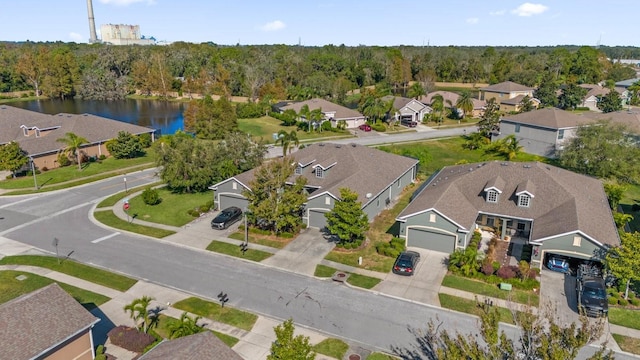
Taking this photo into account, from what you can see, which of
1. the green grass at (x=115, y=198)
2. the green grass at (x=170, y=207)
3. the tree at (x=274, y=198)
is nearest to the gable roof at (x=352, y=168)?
the tree at (x=274, y=198)

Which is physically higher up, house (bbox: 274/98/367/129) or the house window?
house (bbox: 274/98/367/129)

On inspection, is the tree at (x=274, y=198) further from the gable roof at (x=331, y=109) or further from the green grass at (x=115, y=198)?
the gable roof at (x=331, y=109)

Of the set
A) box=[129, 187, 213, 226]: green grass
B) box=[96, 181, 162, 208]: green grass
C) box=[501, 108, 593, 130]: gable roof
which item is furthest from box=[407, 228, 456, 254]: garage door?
box=[501, 108, 593, 130]: gable roof

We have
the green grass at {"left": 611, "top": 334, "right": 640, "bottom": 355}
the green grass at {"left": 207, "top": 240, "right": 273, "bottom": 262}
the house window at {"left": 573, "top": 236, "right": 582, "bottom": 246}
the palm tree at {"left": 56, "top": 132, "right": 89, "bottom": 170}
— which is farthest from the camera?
the palm tree at {"left": 56, "top": 132, "right": 89, "bottom": 170}

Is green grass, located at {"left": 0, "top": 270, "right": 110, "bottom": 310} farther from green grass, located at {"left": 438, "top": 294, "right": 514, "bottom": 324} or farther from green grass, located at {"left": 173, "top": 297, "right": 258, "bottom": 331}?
green grass, located at {"left": 438, "top": 294, "right": 514, "bottom": 324}

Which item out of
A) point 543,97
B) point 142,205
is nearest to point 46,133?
point 142,205

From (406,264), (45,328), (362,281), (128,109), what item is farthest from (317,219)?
(128,109)
